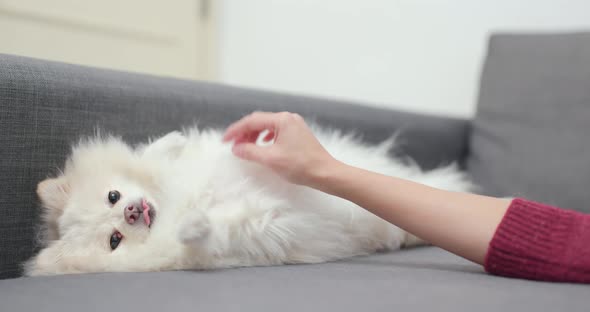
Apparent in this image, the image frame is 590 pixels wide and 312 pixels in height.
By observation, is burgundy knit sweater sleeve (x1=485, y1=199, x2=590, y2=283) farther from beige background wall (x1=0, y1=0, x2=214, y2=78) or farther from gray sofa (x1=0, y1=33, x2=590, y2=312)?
beige background wall (x1=0, y1=0, x2=214, y2=78)

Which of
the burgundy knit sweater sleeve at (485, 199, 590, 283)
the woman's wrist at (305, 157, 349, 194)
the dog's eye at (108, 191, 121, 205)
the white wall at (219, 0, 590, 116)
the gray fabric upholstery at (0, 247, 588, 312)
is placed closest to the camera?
the gray fabric upholstery at (0, 247, 588, 312)

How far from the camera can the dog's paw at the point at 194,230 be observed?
95 cm

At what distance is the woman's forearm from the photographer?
92cm

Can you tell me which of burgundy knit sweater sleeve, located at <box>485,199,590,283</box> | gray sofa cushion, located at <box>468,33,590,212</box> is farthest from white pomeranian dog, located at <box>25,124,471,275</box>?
gray sofa cushion, located at <box>468,33,590,212</box>

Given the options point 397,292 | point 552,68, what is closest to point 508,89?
point 552,68

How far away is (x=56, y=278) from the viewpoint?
942 mm

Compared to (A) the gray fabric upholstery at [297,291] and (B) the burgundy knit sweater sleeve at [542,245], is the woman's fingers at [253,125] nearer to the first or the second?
(A) the gray fabric upholstery at [297,291]

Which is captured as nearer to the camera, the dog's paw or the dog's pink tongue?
the dog's paw

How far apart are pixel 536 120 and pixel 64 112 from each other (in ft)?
4.50

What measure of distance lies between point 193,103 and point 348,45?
1.34 m

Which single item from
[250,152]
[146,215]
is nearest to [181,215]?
[146,215]

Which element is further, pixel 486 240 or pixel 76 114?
pixel 76 114

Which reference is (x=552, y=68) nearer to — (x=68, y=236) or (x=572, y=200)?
(x=572, y=200)

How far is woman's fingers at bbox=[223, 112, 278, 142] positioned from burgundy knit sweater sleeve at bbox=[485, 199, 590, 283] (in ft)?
1.58
